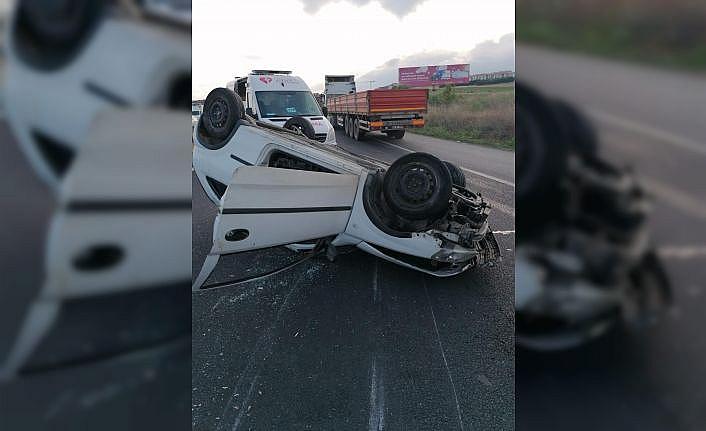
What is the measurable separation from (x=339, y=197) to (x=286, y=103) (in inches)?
34.4

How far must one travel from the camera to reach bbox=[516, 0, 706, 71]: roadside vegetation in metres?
0.78

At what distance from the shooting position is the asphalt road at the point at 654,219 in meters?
0.79

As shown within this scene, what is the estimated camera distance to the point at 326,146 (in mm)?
2084

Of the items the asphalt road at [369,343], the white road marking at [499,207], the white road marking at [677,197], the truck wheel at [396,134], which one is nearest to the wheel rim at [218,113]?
the asphalt road at [369,343]

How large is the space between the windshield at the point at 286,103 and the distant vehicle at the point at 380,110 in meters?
0.21

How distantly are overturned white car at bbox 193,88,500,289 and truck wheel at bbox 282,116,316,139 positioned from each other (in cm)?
9

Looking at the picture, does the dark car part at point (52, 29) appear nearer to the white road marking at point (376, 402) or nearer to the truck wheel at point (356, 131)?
the truck wheel at point (356, 131)

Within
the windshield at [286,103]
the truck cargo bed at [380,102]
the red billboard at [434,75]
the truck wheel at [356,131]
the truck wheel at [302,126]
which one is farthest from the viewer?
the truck wheel at [302,126]

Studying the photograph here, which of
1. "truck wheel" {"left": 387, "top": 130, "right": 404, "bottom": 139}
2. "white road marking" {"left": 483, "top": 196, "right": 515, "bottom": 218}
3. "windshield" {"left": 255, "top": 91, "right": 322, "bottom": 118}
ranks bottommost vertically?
"white road marking" {"left": 483, "top": 196, "right": 515, "bottom": 218}

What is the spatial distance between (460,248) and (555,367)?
3.60 ft

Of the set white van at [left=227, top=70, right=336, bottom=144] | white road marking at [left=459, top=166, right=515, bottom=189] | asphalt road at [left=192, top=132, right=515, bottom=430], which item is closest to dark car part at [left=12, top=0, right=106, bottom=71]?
asphalt road at [left=192, top=132, right=515, bottom=430]

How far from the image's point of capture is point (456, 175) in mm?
1681

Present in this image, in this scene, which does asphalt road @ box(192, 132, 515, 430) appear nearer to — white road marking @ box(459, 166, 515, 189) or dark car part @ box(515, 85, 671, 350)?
white road marking @ box(459, 166, 515, 189)

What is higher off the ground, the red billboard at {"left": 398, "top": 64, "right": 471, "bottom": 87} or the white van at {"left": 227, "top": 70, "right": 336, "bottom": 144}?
the white van at {"left": 227, "top": 70, "right": 336, "bottom": 144}
